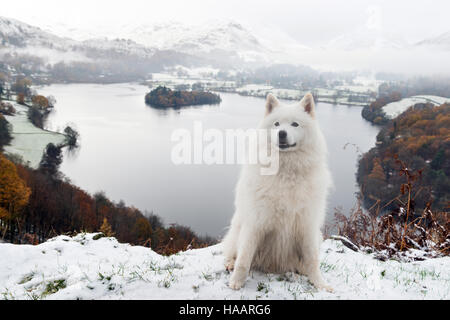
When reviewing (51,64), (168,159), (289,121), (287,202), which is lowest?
(168,159)

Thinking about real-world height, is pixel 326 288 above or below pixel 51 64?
below

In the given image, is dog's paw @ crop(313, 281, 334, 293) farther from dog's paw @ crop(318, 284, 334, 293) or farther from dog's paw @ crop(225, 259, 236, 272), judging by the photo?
dog's paw @ crop(225, 259, 236, 272)

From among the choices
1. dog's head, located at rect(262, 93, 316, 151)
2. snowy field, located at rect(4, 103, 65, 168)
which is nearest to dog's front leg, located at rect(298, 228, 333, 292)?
dog's head, located at rect(262, 93, 316, 151)

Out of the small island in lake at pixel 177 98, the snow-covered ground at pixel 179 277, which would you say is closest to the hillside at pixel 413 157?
the snow-covered ground at pixel 179 277

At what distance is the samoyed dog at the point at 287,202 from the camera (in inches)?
102

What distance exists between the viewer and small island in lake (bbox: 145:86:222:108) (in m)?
96.5

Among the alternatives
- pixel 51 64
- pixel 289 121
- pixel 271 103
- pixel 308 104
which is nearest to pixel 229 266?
pixel 289 121

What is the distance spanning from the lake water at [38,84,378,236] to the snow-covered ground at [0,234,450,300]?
19102 millimetres

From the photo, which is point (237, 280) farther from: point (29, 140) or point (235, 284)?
point (29, 140)

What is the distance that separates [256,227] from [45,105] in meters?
90.8

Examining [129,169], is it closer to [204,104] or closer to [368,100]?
[204,104]

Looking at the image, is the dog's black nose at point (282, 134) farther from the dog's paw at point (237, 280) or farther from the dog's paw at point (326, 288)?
the dog's paw at point (326, 288)

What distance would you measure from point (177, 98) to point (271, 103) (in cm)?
9692

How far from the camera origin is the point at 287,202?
2.58 meters
